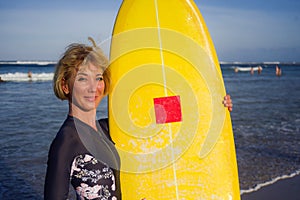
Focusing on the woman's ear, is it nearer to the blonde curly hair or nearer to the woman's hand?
the blonde curly hair

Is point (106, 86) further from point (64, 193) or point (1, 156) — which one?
point (1, 156)

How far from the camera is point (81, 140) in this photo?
1492 millimetres

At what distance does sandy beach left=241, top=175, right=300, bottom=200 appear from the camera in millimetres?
3559

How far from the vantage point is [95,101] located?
164 cm

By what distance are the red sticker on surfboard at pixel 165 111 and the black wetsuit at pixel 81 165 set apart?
1.78 feet

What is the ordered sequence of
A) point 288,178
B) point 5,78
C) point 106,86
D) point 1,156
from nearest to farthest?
point 106,86 → point 288,178 → point 1,156 → point 5,78

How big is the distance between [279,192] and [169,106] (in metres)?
2.22

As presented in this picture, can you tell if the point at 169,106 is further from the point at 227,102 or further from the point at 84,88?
the point at 84,88

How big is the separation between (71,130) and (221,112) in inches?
44.4

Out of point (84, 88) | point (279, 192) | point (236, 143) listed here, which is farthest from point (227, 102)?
point (236, 143)

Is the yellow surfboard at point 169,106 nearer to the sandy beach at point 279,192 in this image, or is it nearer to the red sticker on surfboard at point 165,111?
the red sticker on surfboard at point 165,111

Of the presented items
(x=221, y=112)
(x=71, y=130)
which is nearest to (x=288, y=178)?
(x=221, y=112)

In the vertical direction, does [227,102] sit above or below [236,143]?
above

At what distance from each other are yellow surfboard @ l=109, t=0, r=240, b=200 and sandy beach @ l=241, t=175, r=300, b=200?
1.61 metres
